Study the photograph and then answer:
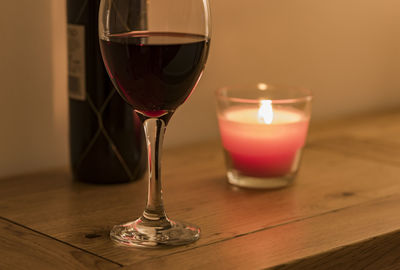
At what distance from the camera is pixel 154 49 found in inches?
25.5

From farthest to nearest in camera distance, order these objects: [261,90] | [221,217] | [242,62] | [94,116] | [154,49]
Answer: [242,62] → [261,90] → [94,116] → [221,217] → [154,49]

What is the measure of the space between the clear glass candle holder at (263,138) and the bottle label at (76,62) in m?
0.19

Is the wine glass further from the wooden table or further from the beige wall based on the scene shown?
the beige wall

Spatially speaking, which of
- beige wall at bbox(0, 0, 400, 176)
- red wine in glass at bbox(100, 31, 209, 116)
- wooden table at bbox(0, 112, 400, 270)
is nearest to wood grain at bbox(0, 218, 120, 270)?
wooden table at bbox(0, 112, 400, 270)

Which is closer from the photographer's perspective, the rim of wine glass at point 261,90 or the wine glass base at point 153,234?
the wine glass base at point 153,234

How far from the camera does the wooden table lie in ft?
2.17

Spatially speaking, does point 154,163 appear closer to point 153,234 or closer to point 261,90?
point 153,234

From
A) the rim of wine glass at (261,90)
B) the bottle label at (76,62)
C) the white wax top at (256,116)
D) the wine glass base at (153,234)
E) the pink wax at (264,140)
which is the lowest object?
the wine glass base at (153,234)

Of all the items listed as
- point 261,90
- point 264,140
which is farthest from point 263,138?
point 261,90

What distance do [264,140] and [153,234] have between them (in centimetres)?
28

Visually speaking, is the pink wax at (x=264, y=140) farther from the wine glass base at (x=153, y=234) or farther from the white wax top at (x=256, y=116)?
the wine glass base at (x=153, y=234)

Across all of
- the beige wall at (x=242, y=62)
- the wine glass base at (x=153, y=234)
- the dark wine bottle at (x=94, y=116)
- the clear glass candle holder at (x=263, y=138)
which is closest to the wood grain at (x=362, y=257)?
the wine glass base at (x=153, y=234)

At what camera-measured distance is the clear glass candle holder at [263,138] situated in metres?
0.93

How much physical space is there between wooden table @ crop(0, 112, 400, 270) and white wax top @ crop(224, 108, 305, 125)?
0.29 feet
